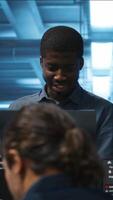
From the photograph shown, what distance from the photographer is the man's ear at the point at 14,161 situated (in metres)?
0.97

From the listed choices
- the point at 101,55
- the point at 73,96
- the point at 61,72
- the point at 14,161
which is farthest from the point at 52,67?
the point at 101,55

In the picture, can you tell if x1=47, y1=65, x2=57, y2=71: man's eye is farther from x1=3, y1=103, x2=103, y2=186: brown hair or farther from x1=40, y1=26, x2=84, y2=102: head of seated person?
x1=3, y1=103, x2=103, y2=186: brown hair

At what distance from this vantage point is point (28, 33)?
3412mm

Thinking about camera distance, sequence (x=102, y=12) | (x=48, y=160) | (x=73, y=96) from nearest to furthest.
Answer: (x=48, y=160), (x=73, y=96), (x=102, y=12)

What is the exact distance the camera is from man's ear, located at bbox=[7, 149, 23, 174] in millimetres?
971

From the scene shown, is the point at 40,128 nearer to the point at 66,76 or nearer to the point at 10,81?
the point at 66,76

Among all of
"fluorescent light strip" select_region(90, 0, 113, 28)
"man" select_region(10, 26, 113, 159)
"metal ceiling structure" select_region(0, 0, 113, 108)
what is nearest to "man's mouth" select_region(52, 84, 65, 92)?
"man" select_region(10, 26, 113, 159)

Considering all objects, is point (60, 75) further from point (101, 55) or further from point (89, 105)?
point (101, 55)

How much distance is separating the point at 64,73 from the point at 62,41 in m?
0.13

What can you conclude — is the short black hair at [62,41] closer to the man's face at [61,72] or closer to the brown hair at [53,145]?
the man's face at [61,72]

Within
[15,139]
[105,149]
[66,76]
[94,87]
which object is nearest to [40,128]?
[15,139]

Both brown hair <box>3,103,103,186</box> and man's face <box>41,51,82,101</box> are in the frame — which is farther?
man's face <box>41,51,82,101</box>

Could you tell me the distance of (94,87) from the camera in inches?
133

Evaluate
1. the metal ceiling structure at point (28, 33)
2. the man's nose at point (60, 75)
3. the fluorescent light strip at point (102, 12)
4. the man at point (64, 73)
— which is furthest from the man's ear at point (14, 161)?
the fluorescent light strip at point (102, 12)
